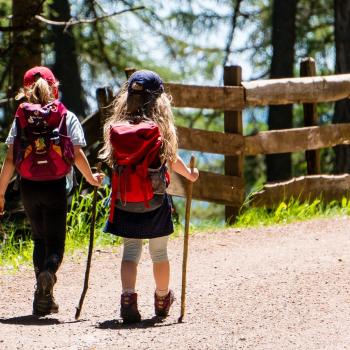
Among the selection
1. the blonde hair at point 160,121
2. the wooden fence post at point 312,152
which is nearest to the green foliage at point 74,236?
the blonde hair at point 160,121

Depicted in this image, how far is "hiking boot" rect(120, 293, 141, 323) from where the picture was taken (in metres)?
6.01

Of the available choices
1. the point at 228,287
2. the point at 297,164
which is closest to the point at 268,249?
the point at 228,287

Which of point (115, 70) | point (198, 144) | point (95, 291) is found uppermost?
point (115, 70)

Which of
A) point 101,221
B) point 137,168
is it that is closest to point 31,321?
point 137,168

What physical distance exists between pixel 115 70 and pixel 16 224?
27.5 ft

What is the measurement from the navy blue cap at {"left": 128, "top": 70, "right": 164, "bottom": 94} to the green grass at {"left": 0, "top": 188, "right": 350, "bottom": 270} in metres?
2.55

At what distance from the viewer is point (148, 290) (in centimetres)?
709

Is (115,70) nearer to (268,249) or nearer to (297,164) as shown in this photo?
(297,164)

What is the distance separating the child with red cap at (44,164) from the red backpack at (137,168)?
1.29ft

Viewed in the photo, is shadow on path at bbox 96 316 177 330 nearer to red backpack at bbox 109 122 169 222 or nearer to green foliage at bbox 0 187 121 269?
red backpack at bbox 109 122 169 222

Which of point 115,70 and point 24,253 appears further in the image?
point 115,70

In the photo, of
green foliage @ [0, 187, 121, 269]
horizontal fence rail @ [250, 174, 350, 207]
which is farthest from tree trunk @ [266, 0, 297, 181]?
green foliage @ [0, 187, 121, 269]

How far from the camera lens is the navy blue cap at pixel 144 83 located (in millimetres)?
6012

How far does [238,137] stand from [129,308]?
172 inches
